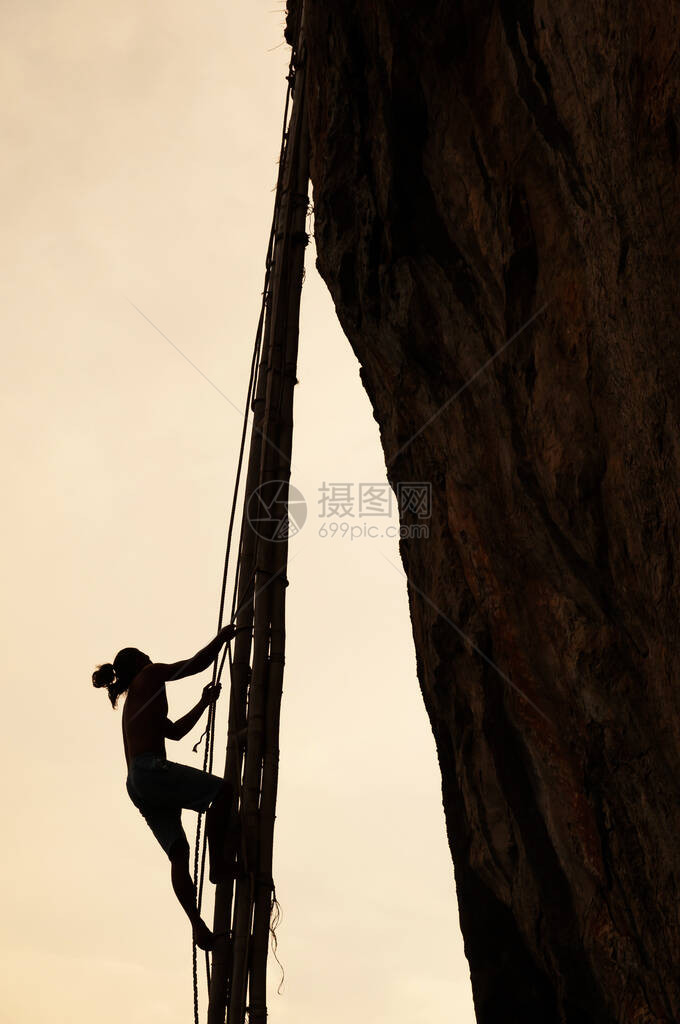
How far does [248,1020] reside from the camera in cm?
451

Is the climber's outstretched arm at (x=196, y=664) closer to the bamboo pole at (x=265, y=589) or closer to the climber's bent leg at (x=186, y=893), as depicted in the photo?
the bamboo pole at (x=265, y=589)

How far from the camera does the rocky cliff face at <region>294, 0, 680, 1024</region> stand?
3.82 m

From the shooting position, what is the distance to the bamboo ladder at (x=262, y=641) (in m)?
4.62

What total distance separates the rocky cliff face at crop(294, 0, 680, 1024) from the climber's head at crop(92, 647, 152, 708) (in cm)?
174

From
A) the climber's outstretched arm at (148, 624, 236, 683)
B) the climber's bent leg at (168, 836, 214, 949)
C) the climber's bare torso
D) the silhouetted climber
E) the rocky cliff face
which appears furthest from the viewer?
the climber's outstretched arm at (148, 624, 236, 683)

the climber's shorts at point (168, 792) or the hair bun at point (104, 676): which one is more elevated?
the hair bun at point (104, 676)

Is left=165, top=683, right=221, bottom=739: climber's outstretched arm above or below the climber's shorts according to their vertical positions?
above

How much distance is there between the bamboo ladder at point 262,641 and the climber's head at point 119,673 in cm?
54

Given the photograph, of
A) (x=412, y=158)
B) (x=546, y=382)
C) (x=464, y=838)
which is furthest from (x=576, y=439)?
(x=464, y=838)

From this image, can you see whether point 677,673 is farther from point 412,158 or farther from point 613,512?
point 412,158

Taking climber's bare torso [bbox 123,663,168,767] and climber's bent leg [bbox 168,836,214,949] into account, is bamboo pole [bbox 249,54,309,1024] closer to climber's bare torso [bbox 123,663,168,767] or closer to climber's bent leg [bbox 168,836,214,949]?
climber's bent leg [bbox 168,836,214,949]

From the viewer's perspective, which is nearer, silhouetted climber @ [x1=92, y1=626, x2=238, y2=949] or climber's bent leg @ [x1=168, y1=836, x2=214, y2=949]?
climber's bent leg @ [x1=168, y1=836, x2=214, y2=949]

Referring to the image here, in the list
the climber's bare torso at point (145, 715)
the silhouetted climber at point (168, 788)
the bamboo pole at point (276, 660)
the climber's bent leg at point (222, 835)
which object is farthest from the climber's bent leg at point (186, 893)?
the climber's bare torso at point (145, 715)

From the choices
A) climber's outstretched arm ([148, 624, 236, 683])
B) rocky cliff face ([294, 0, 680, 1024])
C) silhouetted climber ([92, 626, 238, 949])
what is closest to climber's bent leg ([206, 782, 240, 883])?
silhouetted climber ([92, 626, 238, 949])
